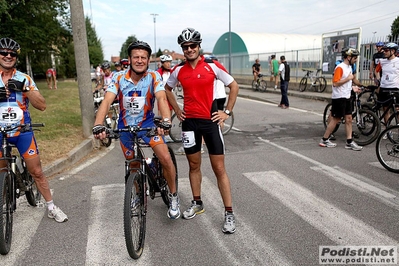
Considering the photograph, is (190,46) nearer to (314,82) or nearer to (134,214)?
(134,214)

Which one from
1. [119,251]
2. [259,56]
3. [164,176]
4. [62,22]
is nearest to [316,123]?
[164,176]

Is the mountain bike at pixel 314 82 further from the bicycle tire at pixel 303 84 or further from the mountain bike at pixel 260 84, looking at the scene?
the mountain bike at pixel 260 84

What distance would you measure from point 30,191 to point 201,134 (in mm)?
2323

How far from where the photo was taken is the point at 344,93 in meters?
7.13

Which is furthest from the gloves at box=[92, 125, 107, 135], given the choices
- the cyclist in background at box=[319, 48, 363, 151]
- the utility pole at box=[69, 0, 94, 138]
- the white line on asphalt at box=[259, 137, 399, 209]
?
the cyclist in background at box=[319, 48, 363, 151]

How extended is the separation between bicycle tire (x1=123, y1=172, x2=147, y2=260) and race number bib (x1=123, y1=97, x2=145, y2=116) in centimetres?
70

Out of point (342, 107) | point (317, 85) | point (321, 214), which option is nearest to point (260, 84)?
point (317, 85)

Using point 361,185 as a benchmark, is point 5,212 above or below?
above

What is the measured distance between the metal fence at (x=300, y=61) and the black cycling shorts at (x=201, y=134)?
1345 centimetres

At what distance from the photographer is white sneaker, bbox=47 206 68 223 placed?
415 cm

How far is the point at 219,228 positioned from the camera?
12.8 feet

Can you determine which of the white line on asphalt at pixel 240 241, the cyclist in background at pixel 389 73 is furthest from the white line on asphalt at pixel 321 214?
the cyclist in background at pixel 389 73

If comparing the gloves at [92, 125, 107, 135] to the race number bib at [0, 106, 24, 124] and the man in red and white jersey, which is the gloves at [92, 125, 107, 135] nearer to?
the man in red and white jersey

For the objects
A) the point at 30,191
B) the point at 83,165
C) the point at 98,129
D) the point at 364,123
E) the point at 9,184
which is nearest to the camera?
the point at 98,129
